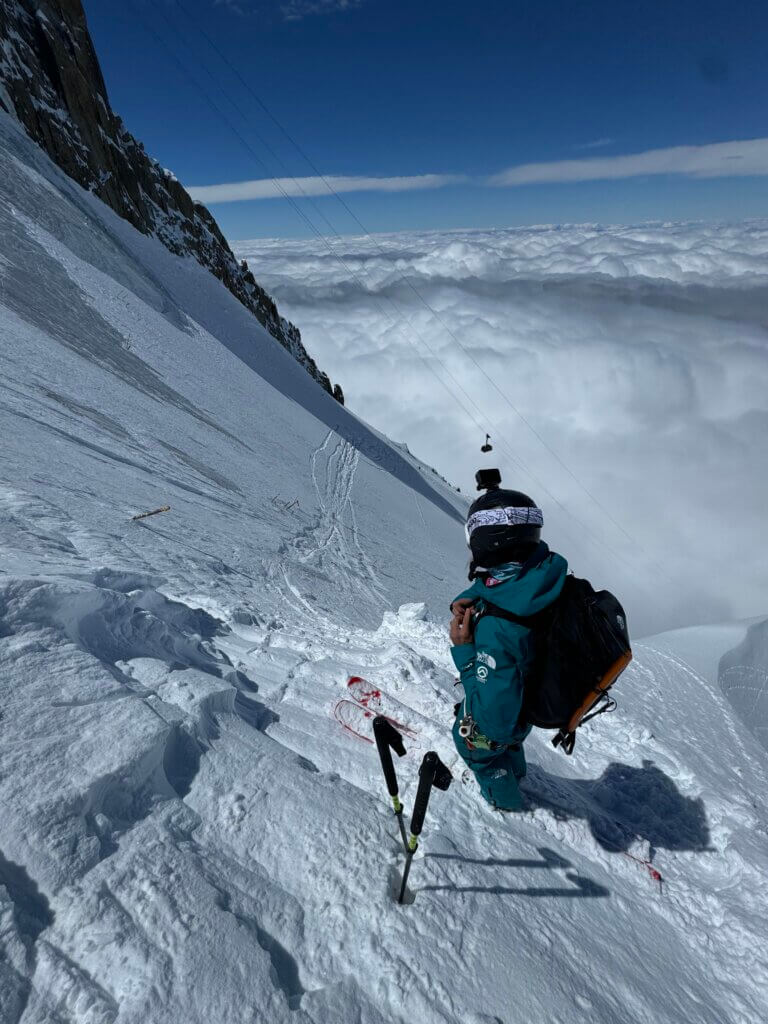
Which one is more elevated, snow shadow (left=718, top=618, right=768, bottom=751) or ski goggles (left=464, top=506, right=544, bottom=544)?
ski goggles (left=464, top=506, right=544, bottom=544)

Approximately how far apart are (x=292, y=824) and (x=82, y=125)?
42813 mm

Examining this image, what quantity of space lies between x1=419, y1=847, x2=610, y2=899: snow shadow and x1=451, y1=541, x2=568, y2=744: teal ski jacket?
0.60 metres

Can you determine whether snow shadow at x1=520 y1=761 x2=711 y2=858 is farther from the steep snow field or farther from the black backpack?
the black backpack

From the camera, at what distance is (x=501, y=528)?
305cm

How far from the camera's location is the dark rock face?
2869 cm

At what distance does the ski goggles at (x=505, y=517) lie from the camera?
3.06 metres

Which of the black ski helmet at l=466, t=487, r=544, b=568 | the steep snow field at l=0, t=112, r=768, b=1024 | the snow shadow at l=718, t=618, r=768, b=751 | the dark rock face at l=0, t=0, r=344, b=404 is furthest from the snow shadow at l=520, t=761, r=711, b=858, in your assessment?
the dark rock face at l=0, t=0, r=344, b=404

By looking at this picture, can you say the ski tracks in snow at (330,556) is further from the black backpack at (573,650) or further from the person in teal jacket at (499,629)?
the black backpack at (573,650)

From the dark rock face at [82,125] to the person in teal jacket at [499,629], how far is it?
3634cm

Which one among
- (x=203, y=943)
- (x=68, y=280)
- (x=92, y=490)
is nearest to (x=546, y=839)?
(x=203, y=943)

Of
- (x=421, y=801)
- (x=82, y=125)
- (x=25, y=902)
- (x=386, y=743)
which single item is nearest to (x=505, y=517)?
(x=386, y=743)

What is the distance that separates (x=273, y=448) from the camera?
18.2 metres

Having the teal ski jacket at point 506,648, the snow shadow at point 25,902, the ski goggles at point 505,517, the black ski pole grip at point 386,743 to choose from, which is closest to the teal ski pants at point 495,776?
the teal ski jacket at point 506,648

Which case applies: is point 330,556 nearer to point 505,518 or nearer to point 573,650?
point 505,518
